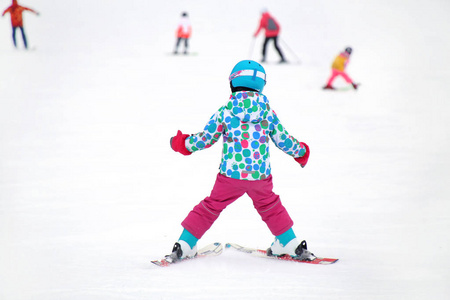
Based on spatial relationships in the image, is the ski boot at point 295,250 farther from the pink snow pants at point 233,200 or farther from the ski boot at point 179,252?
the ski boot at point 179,252

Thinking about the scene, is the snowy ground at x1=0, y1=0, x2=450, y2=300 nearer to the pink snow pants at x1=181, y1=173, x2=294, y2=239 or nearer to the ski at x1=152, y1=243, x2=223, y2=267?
the ski at x1=152, y1=243, x2=223, y2=267

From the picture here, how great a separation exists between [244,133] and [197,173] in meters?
2.54

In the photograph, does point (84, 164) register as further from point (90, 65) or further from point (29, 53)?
point (29, 53)

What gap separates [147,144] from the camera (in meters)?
6.80

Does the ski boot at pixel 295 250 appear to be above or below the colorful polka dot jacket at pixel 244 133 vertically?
below

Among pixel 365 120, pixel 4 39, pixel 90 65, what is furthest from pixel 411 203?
pixel 4 39

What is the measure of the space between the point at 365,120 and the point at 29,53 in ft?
25.7

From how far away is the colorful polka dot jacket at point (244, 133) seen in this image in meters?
3.30

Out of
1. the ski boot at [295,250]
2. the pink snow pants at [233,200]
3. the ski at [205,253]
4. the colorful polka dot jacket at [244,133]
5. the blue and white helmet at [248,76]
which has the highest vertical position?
the blue and white helmet at [248,76]

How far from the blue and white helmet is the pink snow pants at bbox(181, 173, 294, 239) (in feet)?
1.89

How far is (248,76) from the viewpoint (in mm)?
3365

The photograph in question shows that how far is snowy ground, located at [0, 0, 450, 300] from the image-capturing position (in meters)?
3.31

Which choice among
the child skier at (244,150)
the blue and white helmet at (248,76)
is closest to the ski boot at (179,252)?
the child skier at (244,150)

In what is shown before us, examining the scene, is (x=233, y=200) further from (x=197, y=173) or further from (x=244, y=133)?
(x=197, y=173)
